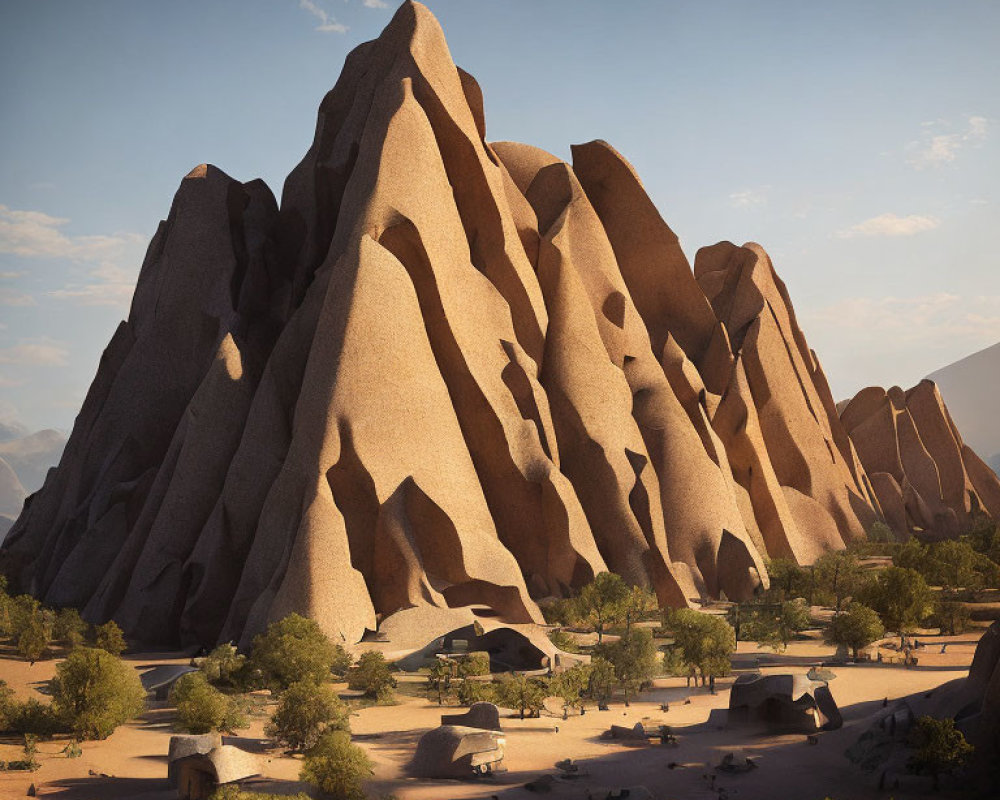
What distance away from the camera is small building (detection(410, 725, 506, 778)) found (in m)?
22.0

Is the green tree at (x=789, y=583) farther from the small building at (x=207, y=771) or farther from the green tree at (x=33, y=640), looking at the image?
the small building at (x=207, y=771)

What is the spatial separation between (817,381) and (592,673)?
58743 millimetres

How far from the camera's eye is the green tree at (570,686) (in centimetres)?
2889

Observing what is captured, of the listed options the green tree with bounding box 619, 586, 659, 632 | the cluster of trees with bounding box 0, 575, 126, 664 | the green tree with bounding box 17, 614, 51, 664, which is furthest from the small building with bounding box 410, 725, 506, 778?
the green tree with bounding box 17, 614, 51, 664

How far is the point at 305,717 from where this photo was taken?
78.7 ft

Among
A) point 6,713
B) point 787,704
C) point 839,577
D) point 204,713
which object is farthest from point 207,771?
point 839,577

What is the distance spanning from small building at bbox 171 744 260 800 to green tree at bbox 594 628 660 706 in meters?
14.6

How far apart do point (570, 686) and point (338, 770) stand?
430 inches

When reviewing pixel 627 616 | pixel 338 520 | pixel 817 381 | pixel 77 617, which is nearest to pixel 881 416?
pixel 817 381

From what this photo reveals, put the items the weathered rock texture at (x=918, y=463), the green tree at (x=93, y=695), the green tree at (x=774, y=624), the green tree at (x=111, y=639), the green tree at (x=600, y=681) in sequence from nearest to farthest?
1. the green tree at (x=93, y=695)
2. the green tree at (x=600, y=681)
3. the green tree at (x=111, y=639)
4. the green tree at (x=774, y=624)
5. the weathered rock texture at (x=918, y=463)

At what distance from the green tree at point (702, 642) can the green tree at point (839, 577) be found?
14912 millimetres

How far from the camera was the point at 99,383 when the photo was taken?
2443 inches

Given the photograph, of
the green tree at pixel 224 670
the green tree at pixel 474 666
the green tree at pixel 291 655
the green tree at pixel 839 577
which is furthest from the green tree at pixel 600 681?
the green tree at pixel 839 577

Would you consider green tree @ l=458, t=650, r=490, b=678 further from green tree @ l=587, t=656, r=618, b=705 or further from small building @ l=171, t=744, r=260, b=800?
small building @ l=171, t=744, r=260, b=800
